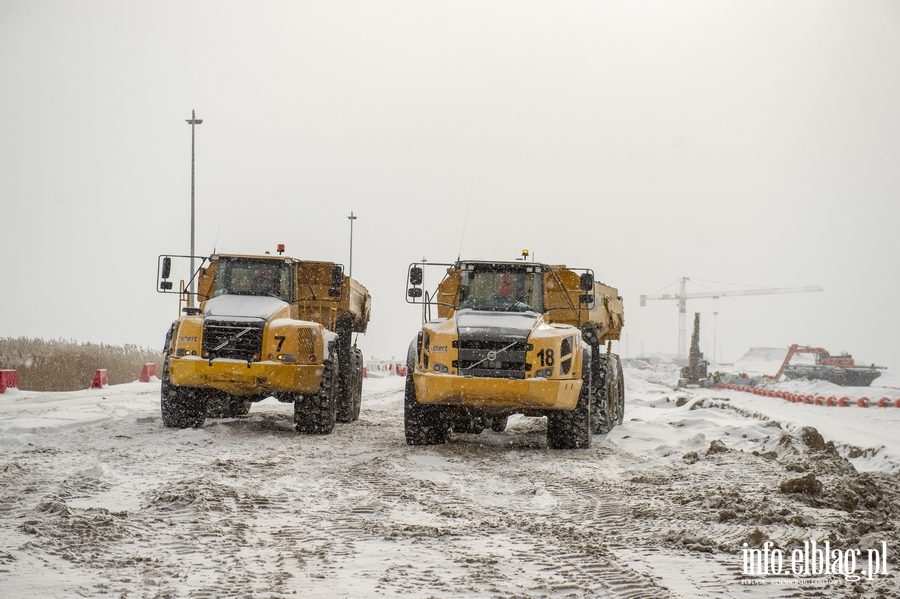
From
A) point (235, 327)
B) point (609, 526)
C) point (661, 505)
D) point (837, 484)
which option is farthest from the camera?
point (235, 327)

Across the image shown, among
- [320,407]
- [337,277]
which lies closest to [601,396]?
[320,407]

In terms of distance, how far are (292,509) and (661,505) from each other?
10.3 feet

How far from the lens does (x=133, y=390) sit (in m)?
21.7

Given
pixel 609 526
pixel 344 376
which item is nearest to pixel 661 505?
pixel 609 526

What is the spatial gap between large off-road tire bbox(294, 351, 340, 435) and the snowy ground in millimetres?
331

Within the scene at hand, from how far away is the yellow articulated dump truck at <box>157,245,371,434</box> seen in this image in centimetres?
1156

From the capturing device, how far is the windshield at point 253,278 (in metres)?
12.6

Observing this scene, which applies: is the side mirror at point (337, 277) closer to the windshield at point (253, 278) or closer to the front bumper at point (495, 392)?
the windshield at point (253, 278)

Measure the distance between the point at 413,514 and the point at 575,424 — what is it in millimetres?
4947

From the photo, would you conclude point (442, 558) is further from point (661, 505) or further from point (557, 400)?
point (557, 400)

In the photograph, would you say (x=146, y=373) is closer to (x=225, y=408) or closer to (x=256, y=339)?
(x=225, y=408)

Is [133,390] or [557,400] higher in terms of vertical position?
[557,400]

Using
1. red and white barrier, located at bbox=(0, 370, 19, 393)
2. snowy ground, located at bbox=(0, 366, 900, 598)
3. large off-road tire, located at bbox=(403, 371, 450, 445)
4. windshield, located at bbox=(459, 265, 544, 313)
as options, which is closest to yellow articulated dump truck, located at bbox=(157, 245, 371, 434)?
snowy ground, located at bbox=(0, 366, 900, 598)

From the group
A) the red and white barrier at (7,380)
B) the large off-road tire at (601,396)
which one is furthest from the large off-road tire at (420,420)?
the red and white barrier at (7,380)
